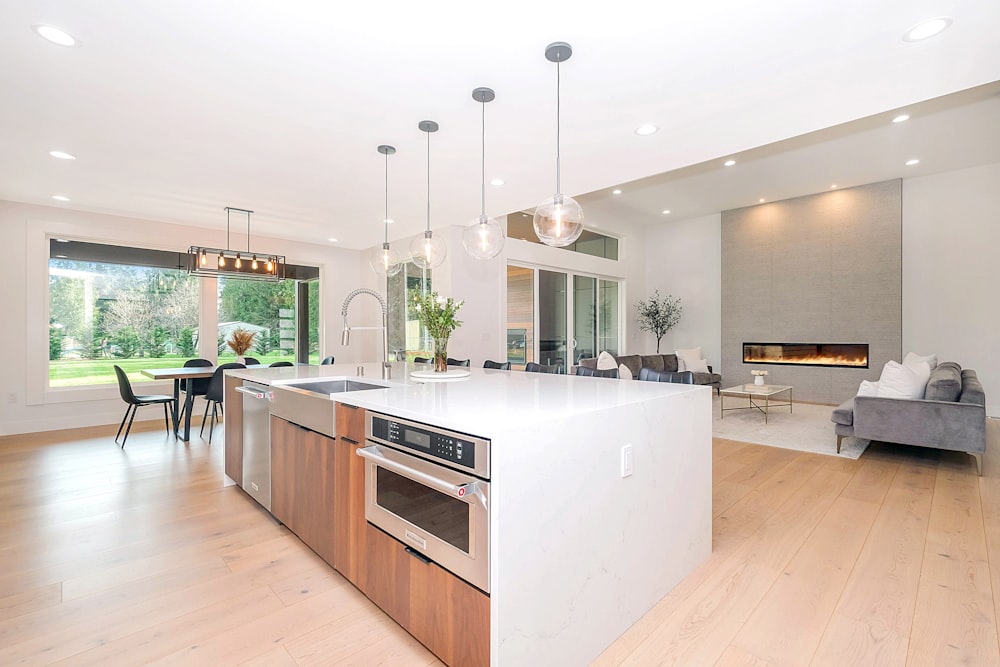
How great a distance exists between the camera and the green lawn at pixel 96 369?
215 inches

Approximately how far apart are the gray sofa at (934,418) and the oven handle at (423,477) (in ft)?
14.1

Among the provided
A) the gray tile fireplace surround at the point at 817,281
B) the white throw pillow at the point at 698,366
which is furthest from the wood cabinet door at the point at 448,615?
the gray tile fireplace surround at the point at 817,281

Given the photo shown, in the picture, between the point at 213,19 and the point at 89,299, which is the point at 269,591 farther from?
the point at 89,299

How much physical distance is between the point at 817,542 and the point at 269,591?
9.26 feet

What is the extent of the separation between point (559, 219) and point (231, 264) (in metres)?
4.05

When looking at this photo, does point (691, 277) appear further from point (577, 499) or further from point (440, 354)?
point (577, 499)

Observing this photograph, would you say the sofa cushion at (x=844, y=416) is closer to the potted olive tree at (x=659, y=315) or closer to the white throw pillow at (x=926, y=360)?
the white throw pillow at (x=926, y=360)

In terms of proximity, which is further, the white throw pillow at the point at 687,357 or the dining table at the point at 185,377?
the white throw pillow at the point at 687,357

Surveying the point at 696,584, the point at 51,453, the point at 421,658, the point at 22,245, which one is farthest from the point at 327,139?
the point at 22,245

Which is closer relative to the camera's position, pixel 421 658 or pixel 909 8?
pixel 421 658

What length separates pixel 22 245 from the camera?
512 cm

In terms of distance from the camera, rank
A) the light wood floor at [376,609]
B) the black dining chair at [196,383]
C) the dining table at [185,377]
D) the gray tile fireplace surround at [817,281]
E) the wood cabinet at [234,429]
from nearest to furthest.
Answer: the light wood floor at [376,609] < the wood cabinet at [234,429] < the dining table at [185,377] < the black dining chair at [196,383] < the gray tile fireplace surround at [817,281]

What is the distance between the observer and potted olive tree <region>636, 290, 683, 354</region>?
9016mm

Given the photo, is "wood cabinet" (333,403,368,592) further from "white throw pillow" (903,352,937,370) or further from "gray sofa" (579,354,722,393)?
"white throw pillow" (903,352,937,370)
